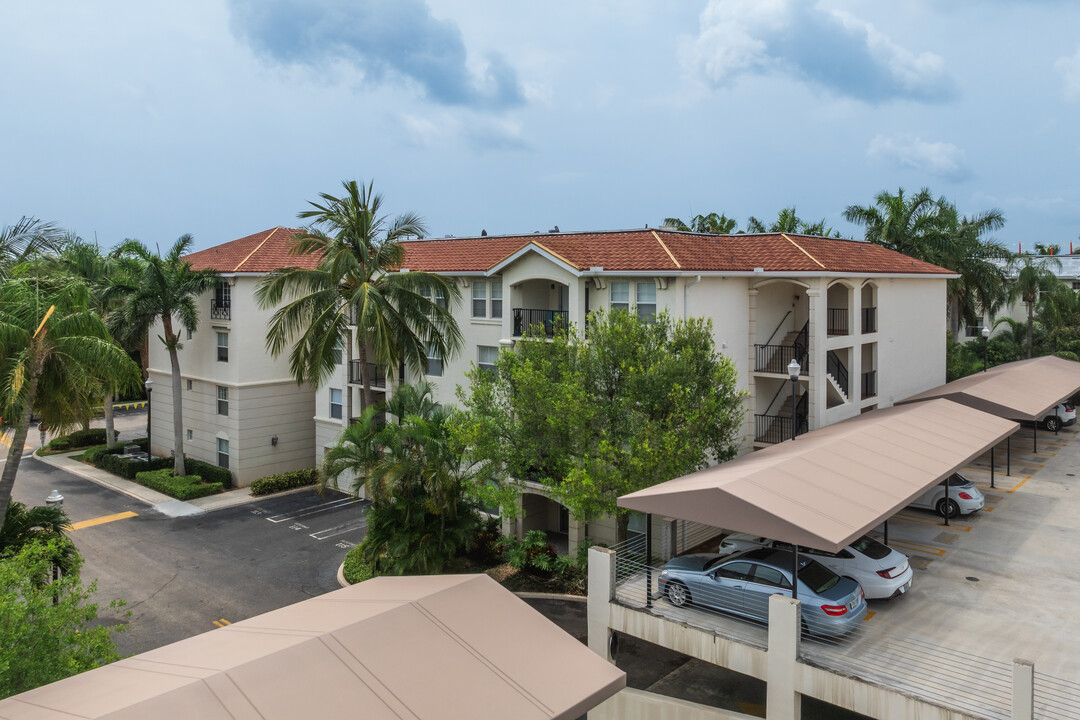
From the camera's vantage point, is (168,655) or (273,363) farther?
(273,363)

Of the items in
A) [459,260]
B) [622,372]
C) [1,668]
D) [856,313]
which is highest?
[459,260]

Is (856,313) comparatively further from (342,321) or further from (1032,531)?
(342,321)

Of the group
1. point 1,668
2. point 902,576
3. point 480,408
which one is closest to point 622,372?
point 480,408

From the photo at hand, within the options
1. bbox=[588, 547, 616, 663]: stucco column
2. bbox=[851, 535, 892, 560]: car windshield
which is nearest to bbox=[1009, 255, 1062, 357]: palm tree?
bbox=[851, 535, 892, 560]: car windshield

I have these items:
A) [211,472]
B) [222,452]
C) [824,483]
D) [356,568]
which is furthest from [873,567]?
[222,452]

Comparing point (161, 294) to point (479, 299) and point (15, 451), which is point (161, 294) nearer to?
point (479, 299)

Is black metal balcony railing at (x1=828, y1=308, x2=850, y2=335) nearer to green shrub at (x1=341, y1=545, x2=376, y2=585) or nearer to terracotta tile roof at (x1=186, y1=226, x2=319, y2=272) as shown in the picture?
green shrub at (x1=341, y1=545, x2=376, y2=585)
